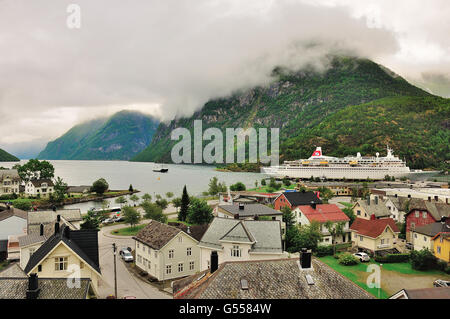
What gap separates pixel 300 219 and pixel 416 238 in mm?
11680

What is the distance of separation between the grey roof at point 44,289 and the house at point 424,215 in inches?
1258

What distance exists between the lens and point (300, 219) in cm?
3756

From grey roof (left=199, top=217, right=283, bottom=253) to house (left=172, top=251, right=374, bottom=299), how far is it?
8227mm

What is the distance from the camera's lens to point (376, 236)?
96.5ft

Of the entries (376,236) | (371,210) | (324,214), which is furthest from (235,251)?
(371,210)

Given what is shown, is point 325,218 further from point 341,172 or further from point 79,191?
point 341,172

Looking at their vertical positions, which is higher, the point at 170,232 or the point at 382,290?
the point at 170,232

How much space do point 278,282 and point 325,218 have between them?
24.8 metres

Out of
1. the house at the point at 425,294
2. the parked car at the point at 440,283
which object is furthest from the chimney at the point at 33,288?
the parked car at the point at 440,283

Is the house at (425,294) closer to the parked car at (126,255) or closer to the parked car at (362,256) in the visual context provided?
the parked car at (362,256)
